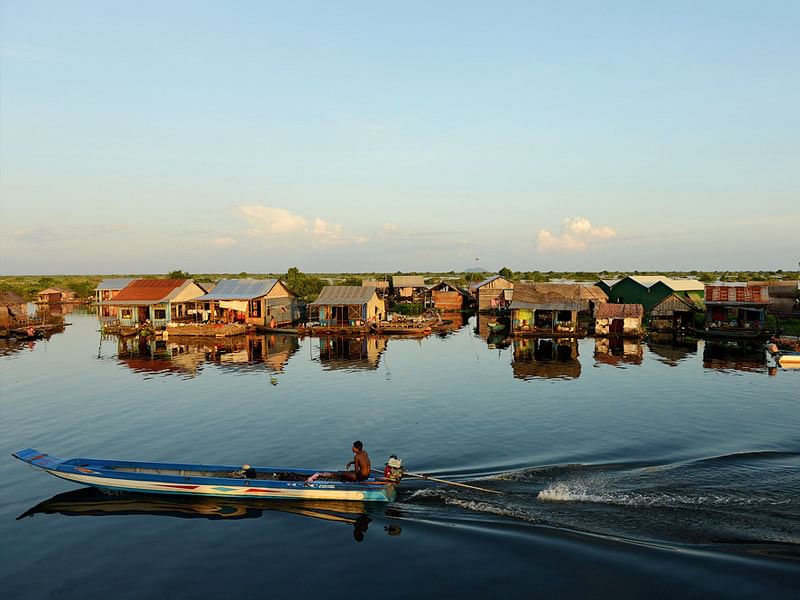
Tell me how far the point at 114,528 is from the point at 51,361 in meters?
36.7

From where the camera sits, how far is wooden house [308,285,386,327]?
208 feet

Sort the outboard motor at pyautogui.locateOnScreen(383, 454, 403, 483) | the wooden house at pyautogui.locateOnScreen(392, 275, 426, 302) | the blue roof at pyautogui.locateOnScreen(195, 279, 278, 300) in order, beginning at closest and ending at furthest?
the outboard motor at pyautogui.locateOnScreen(383, 454, 403, 483)
the blue roof at pyautogui.locateOnScreen(195, 279, 278, 300)
the wooden house at pyautogui.locateOnScreen(392, 275, 426, 302)

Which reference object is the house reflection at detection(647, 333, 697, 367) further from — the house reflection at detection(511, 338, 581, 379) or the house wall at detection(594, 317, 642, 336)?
the house reflection at detection(511, 338, 581, 379)

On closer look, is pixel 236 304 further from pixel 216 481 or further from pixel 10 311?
pixel 216 481

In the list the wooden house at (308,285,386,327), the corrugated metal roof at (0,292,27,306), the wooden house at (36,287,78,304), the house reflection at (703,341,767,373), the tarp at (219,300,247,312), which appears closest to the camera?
the house reflection at (703,341,767,373)

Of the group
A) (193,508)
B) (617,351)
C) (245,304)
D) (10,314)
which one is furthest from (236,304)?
(193,508)

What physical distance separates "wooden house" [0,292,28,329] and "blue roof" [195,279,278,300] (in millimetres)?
24150

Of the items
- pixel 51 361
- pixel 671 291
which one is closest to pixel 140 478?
pixel 51 361

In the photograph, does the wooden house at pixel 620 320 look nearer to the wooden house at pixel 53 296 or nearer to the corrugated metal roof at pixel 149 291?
the corrugated metal roof at pixel 149 291

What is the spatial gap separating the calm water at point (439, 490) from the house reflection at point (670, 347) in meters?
4.86

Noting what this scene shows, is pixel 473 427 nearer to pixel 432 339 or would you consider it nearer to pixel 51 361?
pixel 432 339

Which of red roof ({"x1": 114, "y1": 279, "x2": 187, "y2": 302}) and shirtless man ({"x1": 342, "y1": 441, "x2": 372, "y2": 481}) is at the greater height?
red roof ({"x1": 114, "y1": 279, "x2": 187, "y2": 302})

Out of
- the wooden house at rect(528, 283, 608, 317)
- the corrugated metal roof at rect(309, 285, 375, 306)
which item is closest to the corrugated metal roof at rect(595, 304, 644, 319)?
the wooden house at rect(528, 283, 608, 317)

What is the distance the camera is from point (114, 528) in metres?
16.9
